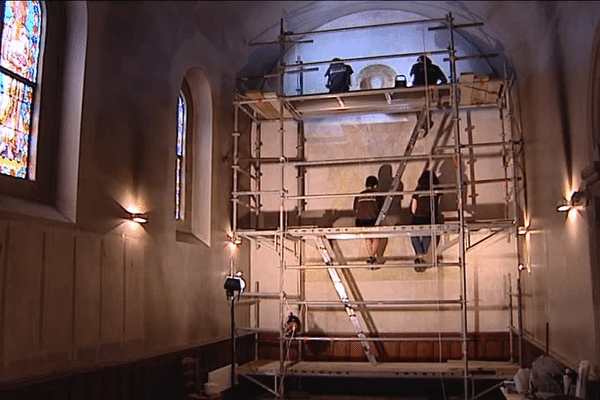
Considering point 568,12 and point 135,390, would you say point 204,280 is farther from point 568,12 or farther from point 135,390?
point 568,12

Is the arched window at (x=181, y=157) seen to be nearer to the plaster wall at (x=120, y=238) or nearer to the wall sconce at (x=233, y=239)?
the plaster wall at (x=120, y=238)

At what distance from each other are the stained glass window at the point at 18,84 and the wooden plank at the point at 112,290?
3.30 ft

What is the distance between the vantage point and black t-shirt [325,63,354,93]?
9641 millimetres

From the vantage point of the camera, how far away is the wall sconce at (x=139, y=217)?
642 cm

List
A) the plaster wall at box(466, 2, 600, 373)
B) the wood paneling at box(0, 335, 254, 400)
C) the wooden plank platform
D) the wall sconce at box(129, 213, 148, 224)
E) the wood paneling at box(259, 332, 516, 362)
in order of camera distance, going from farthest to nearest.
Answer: the wood paneling at box(259, 332, 516, 362), the wooden plank platform, the wall sconce at box(129, 213, 148, 224), the plaster wall at box(466, 2, 600, 373), the wood paneling at box(0, 335, 254, 400)

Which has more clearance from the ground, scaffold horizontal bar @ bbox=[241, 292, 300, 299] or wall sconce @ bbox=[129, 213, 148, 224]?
wall sconce @ bbox=[129, 213, 148, 224]

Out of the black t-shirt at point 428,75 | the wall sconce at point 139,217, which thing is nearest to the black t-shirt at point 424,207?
the black t-shirt at point 428,75

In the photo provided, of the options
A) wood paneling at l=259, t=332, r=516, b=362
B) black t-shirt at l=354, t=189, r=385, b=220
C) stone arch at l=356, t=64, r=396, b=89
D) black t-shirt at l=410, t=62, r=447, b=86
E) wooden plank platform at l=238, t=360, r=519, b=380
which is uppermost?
stone arch at l=356, t=64, r=396, b=89

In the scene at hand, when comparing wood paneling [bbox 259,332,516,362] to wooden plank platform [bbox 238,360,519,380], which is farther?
wood paneling [bbox 259,332,516,362]

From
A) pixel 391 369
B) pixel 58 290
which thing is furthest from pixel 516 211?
pixel 58 290

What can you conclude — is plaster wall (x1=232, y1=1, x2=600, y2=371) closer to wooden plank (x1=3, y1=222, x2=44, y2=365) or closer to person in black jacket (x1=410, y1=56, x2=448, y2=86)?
person in black jacket (x1=410, y1=56, x2=448, y2=86)

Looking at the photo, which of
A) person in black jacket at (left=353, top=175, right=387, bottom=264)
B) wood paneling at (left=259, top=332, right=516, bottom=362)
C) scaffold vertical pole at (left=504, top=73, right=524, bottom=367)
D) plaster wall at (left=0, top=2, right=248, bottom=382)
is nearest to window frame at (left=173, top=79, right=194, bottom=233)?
plaster wall at (left=0, top=2, right=248, bottom=382)

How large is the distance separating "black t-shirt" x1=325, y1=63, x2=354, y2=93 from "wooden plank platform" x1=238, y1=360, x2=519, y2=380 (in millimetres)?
4113

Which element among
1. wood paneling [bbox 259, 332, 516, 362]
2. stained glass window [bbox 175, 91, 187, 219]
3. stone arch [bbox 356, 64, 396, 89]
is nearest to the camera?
stained glass window [bbox 175, 91, 187, 219]
